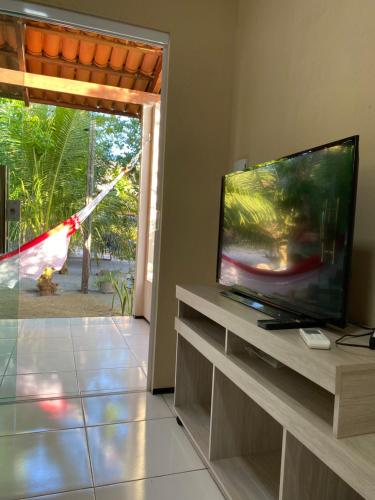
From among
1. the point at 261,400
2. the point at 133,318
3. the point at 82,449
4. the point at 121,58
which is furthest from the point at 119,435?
the point at 121,58

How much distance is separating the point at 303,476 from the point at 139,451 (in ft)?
2.56

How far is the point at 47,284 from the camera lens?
3.55 meters

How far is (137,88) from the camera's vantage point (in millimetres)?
3668

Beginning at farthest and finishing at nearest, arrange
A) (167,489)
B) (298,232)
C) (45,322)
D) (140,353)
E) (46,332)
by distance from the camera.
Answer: (45,322) → (46,332) → (140,353) → (167,489) → (298,232)

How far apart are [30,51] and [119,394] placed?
2.91 meters

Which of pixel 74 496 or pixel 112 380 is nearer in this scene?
pixel 74 496

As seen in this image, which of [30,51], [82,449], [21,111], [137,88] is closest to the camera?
[82,449]

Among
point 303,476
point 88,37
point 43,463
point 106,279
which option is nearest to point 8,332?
point 43,463

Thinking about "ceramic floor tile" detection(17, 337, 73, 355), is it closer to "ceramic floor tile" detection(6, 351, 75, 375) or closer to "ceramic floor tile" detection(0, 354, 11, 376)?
"ceramic floor tile" detection(6, 351, 75, 375)

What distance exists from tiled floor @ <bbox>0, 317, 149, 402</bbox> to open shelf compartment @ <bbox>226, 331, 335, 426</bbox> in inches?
41.5

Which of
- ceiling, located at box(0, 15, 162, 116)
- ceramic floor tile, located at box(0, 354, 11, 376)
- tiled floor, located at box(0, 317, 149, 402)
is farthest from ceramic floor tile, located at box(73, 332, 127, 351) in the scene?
ceiling, located at box(0, 15, 162, 116)

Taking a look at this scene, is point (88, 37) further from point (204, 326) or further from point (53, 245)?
point (204, 326)

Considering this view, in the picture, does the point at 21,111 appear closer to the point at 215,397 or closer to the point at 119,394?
the point at 119,394

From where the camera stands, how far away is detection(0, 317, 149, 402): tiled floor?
2.03 m
